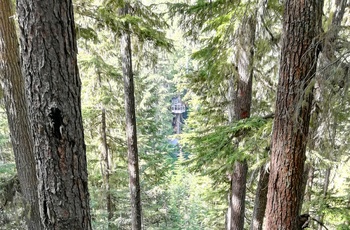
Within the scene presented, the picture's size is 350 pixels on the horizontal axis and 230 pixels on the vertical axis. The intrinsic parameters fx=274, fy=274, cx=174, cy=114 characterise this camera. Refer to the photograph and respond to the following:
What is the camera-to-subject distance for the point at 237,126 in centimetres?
366

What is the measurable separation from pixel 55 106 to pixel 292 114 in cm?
216

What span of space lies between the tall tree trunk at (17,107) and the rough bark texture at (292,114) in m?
3.18

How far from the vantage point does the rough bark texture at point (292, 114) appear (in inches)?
102

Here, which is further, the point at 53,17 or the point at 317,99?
the point at 317,99

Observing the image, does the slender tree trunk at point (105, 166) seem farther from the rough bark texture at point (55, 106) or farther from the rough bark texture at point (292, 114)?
the rough bark texture at point (55, 106)

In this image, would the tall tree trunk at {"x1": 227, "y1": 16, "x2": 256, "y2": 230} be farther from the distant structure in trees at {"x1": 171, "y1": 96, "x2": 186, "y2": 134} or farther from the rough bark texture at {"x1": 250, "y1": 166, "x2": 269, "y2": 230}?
the distant structure in trees at {"x1": 171, "y1": 96, "x2": 186, "y2": 134}

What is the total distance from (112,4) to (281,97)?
12.5ft

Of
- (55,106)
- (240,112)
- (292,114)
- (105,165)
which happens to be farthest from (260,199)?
(105,165)

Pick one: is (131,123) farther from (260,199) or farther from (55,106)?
(55,106)

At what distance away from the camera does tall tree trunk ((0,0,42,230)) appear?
3518 mm

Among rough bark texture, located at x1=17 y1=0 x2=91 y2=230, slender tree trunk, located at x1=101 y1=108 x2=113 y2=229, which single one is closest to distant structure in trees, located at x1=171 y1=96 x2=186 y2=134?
slender tree trunk, located at x1=101 y1=108 x2=113 y2=229

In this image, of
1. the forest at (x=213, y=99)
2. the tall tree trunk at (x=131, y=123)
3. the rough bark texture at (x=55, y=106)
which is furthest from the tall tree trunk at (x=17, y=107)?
the tall tree trunk at (x=131, y=123)

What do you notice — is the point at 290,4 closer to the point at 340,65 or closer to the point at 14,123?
the point at 340,65

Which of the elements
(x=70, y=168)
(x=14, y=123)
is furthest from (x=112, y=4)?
(x=70, y=168)
